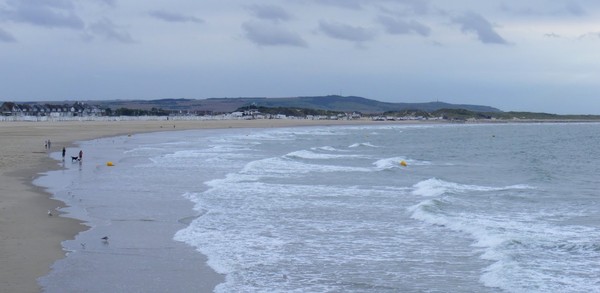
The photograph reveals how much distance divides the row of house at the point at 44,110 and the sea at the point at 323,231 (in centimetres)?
12174

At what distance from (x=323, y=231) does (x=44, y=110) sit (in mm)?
149720

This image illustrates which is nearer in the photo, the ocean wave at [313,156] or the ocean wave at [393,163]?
the ocean wave at [393,163]

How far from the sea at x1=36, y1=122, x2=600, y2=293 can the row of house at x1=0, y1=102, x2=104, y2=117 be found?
399 feet

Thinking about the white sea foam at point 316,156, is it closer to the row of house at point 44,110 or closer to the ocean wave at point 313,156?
the ocean wave at point 313,156

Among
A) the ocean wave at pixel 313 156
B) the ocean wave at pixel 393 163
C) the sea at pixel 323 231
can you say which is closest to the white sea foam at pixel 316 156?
the ocean wave at pixel 313 156

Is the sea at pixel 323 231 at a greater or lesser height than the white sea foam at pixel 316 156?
greater

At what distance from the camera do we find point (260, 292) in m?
10.4

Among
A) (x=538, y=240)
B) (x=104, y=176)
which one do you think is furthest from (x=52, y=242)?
(x=104, y=176)

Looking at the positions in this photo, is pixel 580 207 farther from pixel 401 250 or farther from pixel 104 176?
pixel 104 176

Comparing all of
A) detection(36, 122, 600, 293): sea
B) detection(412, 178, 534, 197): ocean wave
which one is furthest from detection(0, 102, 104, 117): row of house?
detection(412, 178, 534, 197): ocean wave

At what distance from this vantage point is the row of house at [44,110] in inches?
5603

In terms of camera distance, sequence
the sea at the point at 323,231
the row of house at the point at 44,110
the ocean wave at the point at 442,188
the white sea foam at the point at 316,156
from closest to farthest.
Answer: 1. the sea at the point at 323,231
2. the ocean wave at the point at 442,188
3. the white sea foam at the point at 316,156
4. the row of house at the point at 44,110

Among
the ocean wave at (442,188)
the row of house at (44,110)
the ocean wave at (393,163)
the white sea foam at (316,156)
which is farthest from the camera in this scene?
the row of house at (44,110)

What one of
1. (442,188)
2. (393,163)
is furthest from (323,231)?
(393,163)
